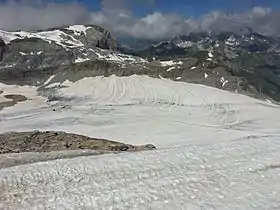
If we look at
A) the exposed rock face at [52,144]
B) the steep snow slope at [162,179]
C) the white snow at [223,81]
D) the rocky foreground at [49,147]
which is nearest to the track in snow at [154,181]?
the steep snow slope at [162,179]

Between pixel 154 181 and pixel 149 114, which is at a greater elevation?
pixel 154 181

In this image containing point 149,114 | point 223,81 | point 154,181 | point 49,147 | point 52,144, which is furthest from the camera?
point 223,81

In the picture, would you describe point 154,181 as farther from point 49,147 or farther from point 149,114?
point 149,114

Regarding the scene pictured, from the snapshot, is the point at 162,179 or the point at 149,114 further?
the point at 149,114

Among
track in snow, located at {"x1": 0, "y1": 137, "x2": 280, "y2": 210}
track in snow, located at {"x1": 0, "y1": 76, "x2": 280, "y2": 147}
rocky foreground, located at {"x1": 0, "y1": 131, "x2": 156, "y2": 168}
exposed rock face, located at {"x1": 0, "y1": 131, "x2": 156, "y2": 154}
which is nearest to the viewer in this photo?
track in snow, located at {"x1": 0, "y1": 137, "x2": 280, "y2": 210}

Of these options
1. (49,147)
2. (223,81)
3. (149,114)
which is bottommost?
(49,147)

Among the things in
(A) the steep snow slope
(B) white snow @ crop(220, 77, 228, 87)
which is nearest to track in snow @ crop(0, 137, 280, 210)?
(A) the steep snow slope

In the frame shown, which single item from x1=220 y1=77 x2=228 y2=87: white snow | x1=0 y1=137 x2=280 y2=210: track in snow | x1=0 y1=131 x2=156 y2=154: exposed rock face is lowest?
x1=0 y1=131 x2=156 y2=154: exposed rock face

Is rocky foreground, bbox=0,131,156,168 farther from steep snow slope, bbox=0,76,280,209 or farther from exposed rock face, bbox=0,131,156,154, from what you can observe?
steep snow slope, bbox=0,76,280,209

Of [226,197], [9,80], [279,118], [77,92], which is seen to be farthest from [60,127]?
[9,80]

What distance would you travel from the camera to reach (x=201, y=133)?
173 ft

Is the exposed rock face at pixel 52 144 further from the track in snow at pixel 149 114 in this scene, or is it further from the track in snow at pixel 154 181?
A: the track in snow at pixel 149 114

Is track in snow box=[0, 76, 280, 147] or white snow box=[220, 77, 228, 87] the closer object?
track in snow box=[0, 76, 280, 147]

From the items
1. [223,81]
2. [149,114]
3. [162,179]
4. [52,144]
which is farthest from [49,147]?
[223,81]
